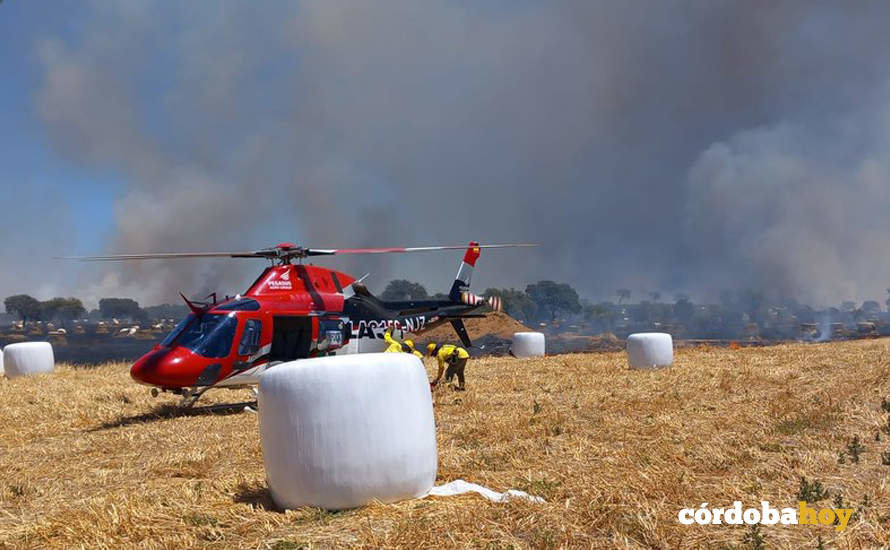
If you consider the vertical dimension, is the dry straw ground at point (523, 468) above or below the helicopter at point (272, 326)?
below

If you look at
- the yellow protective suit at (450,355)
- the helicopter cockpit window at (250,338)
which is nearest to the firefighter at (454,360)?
the yellow protective suit at (450,355)

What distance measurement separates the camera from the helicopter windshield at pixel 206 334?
570 inches

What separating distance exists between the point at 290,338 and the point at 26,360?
12389 mm

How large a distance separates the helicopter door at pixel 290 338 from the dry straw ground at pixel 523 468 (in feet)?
7.35

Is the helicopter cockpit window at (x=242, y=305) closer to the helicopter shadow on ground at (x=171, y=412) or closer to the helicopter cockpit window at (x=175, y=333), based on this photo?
the helicopter cockpit window at (x=175, y=333)

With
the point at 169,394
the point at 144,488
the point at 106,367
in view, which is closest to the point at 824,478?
the point at 144,488

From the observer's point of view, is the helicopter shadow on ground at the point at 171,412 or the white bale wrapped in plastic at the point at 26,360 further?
the white bale wrapped in plastic at the point at 26,360

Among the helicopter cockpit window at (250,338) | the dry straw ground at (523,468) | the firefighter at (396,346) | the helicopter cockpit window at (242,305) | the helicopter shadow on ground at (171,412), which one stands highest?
the helicopter cockpit window at (242,305)

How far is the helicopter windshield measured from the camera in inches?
570

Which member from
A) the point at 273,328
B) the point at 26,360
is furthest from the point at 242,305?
the point at 26,360

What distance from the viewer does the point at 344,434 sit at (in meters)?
6.16

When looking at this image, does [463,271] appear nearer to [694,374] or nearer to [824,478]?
[694,374]

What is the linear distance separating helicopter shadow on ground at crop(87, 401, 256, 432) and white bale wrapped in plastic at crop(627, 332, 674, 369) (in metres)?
10.0

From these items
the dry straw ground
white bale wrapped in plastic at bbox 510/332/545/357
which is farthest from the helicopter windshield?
white bale wrapped in plastic at bbox 510/332/545/357
